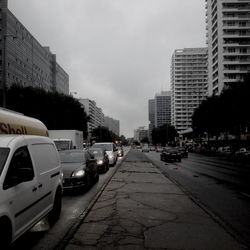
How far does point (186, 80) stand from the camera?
634ft

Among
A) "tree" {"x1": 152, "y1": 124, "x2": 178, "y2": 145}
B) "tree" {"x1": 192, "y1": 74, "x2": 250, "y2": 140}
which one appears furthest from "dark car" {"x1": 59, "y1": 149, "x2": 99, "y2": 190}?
"tree" {"x1": 152, "y1": 124, "x2": 178, "y2": 145}

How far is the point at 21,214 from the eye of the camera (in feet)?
18.5

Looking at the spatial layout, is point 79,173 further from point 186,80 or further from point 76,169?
point 186,80

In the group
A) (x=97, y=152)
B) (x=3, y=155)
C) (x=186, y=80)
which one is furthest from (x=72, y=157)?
(x=186, y=80)

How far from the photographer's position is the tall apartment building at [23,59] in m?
79.7

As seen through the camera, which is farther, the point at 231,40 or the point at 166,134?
the point at 166,134

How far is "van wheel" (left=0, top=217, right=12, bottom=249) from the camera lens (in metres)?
4.96

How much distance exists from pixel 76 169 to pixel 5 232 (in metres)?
7.38

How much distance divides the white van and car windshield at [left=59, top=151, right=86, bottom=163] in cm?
577

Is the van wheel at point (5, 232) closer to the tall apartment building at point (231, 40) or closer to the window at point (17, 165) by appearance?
the window at point (17, 165)

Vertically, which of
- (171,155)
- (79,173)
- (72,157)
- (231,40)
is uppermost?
(231,40)

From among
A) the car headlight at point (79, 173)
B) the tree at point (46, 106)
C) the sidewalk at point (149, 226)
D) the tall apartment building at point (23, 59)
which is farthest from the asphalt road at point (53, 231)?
the tall apartment building at point (23, 59)

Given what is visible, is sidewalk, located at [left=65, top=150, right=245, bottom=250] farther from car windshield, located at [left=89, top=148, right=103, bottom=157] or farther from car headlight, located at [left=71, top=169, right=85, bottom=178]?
car windshield, located at [left=89, top=148, right=103, bottom=157]

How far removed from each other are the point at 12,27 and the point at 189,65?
12276 cm
